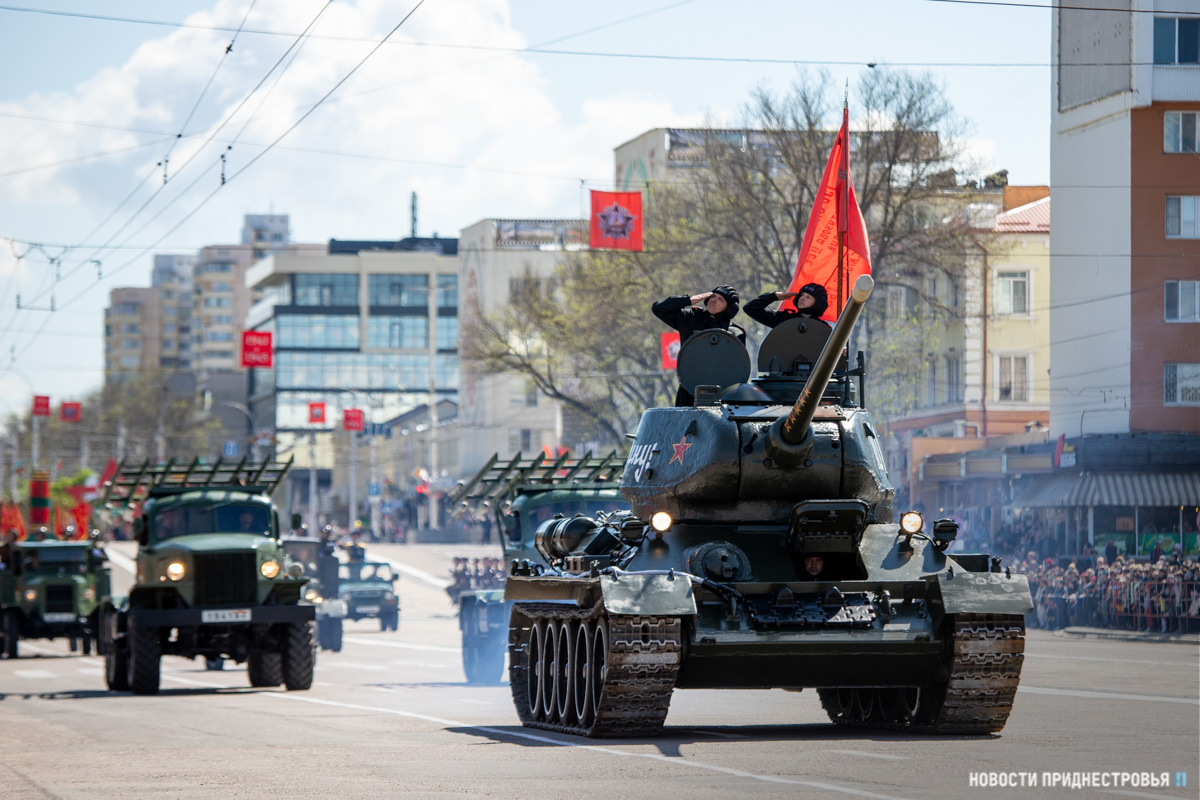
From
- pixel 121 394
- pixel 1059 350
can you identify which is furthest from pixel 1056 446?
pixel 121 394

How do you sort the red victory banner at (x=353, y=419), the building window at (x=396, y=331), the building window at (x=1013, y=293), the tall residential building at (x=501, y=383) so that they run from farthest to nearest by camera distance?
1. the building window at (x=396, y=331)
2. the tall residential building at (x=501, y=383)
3. the red victory banner at (x=353, y=419)
4. the building window at (x=1013, y=293)

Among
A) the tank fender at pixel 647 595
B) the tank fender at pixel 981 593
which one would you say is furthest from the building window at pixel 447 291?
the tank fender at pixel 647 595

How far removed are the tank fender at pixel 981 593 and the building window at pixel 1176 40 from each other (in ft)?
114

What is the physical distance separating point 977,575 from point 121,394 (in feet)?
367

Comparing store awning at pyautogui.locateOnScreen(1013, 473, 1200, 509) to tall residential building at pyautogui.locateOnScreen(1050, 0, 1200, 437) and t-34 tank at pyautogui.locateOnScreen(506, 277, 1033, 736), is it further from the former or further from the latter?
t-34 tank at pyautogui.locateOnScreen(506, 277, 1033, 736)

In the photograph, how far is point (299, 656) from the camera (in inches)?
911

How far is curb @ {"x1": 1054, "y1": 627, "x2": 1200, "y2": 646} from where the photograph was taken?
3099cm

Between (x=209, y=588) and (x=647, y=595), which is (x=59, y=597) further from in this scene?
(x=647, y=595)

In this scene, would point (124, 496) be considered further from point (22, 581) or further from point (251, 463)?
point (22, 581)

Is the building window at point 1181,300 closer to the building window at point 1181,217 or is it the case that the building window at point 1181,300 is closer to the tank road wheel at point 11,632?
the building window at point 1181,217

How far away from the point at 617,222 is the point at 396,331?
93963mm

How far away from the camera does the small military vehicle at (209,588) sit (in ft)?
75.2

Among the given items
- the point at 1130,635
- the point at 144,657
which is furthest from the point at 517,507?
the point at 1130,635

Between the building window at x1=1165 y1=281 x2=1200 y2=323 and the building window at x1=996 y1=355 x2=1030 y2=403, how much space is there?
593 inches
